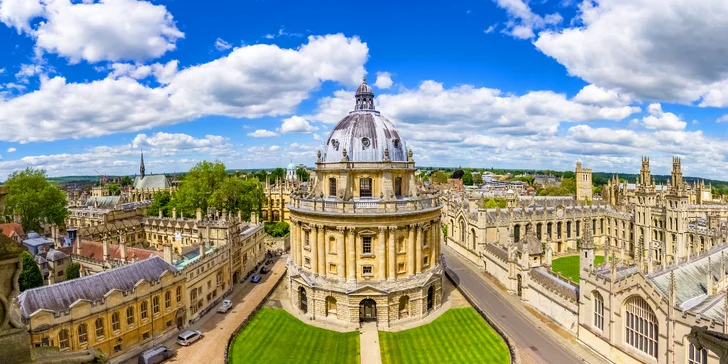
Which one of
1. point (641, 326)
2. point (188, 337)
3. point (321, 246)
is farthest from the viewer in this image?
point (321, 246)

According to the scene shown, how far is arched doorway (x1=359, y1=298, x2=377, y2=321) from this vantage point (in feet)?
130

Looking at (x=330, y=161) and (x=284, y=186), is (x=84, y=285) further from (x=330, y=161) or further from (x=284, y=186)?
(x=284, y=186)

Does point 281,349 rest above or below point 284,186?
below

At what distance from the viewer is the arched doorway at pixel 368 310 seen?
3969 cm

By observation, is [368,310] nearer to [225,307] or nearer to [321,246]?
[321,246]

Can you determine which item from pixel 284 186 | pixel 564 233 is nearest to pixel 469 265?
pixel 564 233

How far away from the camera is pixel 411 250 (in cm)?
4069

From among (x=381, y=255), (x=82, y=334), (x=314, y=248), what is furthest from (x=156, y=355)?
(x=381, y=255)

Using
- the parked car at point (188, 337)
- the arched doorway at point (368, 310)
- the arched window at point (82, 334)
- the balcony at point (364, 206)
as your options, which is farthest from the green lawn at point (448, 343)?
the arched window at point (82, 334)

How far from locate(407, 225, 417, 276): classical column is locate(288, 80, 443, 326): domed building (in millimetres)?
97

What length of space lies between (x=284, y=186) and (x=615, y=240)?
6885 cm

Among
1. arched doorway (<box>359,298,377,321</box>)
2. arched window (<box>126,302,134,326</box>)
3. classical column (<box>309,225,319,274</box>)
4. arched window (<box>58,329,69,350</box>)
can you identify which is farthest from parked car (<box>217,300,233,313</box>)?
arched window (<box>58,329,69,350</box>)

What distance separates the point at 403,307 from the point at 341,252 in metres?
8.30

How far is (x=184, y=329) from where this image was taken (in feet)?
A: 124
